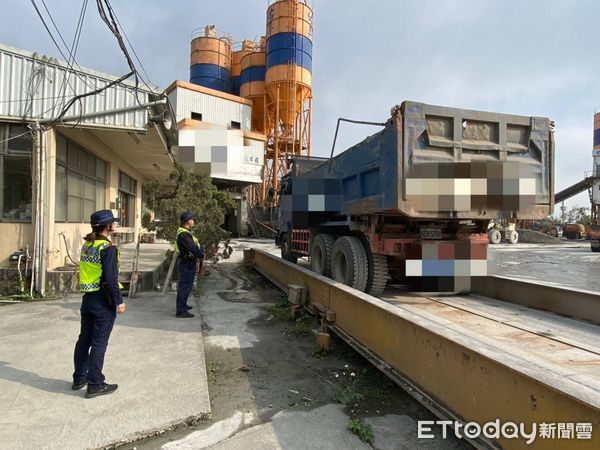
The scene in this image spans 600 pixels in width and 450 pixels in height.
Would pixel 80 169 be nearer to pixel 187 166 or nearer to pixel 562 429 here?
pixel 187 166

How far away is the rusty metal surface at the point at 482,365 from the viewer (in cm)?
194

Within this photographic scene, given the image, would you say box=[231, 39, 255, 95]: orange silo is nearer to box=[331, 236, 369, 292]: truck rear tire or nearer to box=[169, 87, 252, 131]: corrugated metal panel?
box=[169, 87, 252, 131]: corrugated metal panel

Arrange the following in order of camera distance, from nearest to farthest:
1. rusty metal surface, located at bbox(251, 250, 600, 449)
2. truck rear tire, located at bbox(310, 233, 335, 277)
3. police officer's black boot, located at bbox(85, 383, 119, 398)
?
rusty metal surface, located at bbox(251, 250, 600, 449)
police officer's black boot, located at bbox(85, 383, 119, 398)
truck rear tire, located at bbox(310, 233, 335, 277)

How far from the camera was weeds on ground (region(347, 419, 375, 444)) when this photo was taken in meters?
2.80

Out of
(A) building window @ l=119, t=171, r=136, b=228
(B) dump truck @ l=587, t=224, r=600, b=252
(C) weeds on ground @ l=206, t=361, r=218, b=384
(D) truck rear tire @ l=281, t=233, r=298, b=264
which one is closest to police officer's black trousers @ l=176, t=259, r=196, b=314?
(C) weeds on ground @ l=206, t=361, r=218, b=384

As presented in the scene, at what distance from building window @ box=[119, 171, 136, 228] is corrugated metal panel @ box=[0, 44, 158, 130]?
5.91 metres

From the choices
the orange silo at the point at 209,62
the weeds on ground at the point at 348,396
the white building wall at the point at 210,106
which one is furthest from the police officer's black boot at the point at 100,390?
the orange silo at the point at 209,62

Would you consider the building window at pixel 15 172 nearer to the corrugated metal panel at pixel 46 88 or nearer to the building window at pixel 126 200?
the corrugated metal panel at pixel 46 88

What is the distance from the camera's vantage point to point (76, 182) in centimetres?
893

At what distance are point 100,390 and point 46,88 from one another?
6.16 m

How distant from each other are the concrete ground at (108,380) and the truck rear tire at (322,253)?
2703 millimetres

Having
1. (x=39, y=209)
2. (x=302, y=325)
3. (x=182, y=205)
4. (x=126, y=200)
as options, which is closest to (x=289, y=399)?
(x=302, y=325)

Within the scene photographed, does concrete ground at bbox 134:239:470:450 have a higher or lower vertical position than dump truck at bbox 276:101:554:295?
lower

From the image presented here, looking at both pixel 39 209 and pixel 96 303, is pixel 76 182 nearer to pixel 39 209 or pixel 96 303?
pixel 39 209
